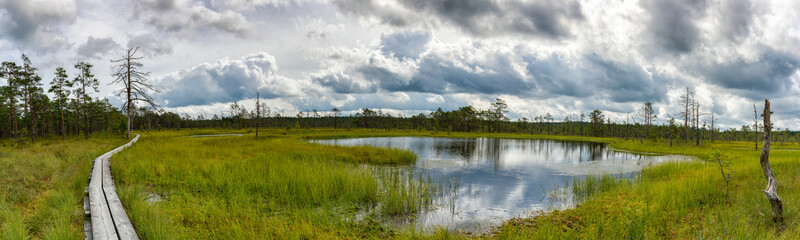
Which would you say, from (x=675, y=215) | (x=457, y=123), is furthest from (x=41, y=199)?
(x=457, y=123)

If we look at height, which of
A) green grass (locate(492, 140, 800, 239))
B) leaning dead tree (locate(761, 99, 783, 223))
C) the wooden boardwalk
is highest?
leaning dead tree (locate(761, 99, 783, 223))

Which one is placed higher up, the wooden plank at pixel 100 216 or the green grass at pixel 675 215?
the wooden plank at pixel 100 216

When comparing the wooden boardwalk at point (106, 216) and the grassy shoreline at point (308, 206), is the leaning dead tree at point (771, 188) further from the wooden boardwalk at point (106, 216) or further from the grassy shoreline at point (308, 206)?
the wooden boardwalk at point (106, 216)

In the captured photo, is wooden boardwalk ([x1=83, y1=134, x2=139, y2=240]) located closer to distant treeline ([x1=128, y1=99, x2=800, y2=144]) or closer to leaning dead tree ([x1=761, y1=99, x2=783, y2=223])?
leaning dead tree ([x1=761, y1=99, x2=783, y2=223])

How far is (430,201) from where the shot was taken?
453 inches

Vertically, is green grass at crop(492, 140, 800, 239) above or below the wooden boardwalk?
below

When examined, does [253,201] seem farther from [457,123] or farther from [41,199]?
[457,123]

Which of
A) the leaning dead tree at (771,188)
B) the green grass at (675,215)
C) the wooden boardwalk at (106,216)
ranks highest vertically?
the leaning dead tree at (771,188)

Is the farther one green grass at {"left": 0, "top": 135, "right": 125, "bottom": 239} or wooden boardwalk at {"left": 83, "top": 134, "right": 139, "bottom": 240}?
green grass at {"left": 0, "top": 135, "right": 125, "bottom": 239}

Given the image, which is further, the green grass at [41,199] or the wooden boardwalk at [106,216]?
the green grass at [41,199]

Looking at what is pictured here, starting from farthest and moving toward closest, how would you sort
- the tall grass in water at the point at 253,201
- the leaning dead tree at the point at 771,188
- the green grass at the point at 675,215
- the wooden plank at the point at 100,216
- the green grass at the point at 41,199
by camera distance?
the leaning dead tree at the point at 771,188 < the green grass at the point at 675,215 < the tall grass in water at the point at 253,201 < the green grass at the point at 41,199 < the wooden plank at the point at 100,216

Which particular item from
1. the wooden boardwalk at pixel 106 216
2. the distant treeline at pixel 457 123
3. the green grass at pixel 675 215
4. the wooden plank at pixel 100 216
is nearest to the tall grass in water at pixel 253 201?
the wooden boardwalk at pixel 106 216

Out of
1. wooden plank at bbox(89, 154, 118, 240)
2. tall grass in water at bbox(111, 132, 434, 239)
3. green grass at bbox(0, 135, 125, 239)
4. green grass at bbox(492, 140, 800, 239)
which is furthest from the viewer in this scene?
green grass at bbox(492, 140, 800, 239)

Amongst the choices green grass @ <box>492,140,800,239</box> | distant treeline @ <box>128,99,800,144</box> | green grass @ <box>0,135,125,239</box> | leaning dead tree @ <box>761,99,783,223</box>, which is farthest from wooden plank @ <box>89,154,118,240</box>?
distant treeline @ <box>128,99,800,144</box>
